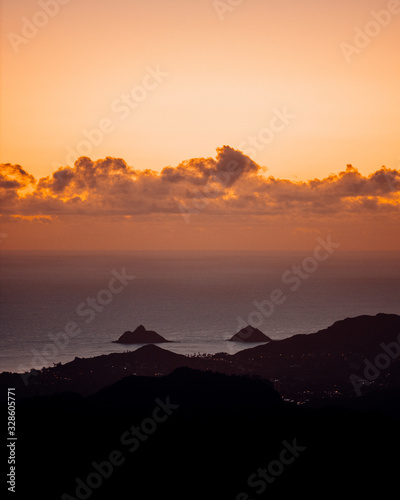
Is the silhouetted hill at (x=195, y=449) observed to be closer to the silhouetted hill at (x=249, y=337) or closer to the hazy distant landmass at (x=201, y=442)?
the hazy distant landmass at (x=201, y=442)

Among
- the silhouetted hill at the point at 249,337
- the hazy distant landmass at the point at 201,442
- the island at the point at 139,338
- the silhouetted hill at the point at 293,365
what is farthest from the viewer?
the silhouetted hill at the point at 249,337

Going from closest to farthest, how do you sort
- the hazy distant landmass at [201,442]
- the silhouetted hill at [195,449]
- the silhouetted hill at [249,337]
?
the silhouetted hill at [195,449] → the hazy distant landmass at [201,442] → the silhouetted hill at [249,337]

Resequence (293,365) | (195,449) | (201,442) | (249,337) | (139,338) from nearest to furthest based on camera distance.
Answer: (195,449) < (201,442) < (293,365) < (139,338) < (249,337)

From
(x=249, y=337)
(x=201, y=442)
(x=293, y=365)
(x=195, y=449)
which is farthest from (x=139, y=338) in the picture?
(x=195, y=449)

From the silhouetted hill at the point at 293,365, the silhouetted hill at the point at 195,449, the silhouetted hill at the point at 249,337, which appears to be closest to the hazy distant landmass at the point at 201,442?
the silhouetted hill at the point at 195,449

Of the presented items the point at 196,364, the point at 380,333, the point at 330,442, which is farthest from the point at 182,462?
the point at 380,333

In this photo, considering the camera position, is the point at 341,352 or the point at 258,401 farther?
the point at 341,352

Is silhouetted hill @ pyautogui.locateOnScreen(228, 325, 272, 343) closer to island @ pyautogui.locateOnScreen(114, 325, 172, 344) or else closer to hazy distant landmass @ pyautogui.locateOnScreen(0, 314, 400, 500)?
island @ pyautogui.locateOnScreen(114, 325, 172, 344)

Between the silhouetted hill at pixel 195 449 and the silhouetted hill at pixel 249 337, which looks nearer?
the silhouetted hill at pixel 195 449

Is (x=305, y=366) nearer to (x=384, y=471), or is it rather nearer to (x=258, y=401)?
(x=258, y=401)

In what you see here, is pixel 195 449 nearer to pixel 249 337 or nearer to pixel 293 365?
pixel 293 365

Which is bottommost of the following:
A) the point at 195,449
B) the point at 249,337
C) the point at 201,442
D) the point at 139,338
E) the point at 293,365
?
the point at 195,449
